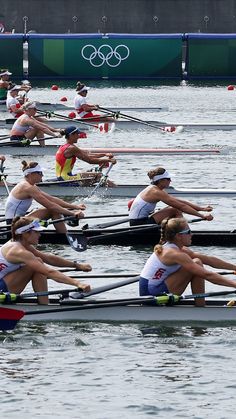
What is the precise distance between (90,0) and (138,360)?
2210 inches

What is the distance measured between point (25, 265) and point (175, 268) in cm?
216

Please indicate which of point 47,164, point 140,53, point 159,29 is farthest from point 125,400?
point 159,29

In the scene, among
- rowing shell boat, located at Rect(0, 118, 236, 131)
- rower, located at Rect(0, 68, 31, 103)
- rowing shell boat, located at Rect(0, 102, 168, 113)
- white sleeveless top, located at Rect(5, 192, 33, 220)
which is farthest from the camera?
rower, located at Rect(0, 68, 31, 103)

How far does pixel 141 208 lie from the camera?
2420 cm

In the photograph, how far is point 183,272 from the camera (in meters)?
18.7

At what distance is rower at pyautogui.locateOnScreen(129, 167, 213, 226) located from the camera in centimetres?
2353

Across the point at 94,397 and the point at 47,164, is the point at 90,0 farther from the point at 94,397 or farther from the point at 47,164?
the point at 94,397

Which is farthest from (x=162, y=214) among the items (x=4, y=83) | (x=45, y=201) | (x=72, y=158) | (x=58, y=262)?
Result: (x=4, y=83)

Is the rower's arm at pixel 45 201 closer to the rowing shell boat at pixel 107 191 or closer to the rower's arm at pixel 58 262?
the rower's arm at pixel 58 262

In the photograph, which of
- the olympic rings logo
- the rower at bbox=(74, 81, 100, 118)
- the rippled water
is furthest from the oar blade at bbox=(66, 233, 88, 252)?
the olympic rings logo

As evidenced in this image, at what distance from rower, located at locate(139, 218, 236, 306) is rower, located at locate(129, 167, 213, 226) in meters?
4.59

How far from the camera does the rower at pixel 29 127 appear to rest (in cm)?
3556

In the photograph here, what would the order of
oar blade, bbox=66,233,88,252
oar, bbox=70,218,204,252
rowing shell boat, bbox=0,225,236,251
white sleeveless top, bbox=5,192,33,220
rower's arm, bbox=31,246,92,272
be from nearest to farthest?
1. rower's arm, bbox=31,246,92,272
2. oar blade, bbox=66,233,88,252
3. oar, bbox=70,218,204,252
4. white sleeveless top, bbox=5,192,33,220
5. rowing shell boat, bbox=0,225,236,251

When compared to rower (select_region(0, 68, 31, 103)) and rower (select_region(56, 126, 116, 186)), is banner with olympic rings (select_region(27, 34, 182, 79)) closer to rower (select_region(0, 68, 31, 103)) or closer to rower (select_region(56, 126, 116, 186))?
rower (select_region(0, 68, 31, 103))
